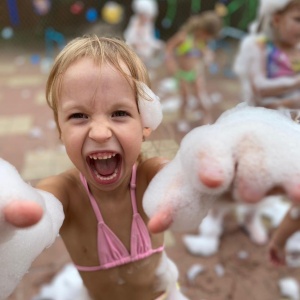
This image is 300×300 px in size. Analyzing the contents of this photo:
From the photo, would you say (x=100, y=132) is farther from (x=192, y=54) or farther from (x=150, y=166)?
(x=192, y=54)

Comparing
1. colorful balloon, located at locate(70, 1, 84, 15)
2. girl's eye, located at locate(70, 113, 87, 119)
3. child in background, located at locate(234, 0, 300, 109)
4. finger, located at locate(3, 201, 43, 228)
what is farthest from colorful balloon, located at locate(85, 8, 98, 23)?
finger, located at locate(3, 201, 43, 228)

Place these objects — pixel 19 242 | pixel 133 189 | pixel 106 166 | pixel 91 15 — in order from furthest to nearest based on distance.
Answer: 1. pixel 91 15
2. pixel 133 189
3. pixel 106 166
4. pixel 19 242

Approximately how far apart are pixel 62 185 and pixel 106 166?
149 millimetres

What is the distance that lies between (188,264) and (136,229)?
41.8 inches

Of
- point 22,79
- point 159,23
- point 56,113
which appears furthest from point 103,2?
point 56,113

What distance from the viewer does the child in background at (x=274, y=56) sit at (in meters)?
1.88

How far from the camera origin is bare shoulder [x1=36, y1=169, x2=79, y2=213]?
34.4 inches

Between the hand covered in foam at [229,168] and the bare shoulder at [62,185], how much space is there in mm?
254

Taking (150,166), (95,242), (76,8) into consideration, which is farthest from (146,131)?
(76,8)

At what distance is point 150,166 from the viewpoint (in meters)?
0.91

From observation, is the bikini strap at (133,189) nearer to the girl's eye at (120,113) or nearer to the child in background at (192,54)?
the girl's eye at (120,113)

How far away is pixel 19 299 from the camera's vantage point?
1.74 meters

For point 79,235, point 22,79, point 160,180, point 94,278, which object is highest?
point 160,180

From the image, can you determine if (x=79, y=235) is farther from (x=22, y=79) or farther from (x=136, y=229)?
(x=22, y=79)
